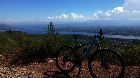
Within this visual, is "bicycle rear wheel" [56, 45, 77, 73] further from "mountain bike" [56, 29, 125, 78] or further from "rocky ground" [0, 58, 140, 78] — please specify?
"rocky ground" [0, 58, 140, 78]

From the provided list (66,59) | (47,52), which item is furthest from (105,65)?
(47,52)

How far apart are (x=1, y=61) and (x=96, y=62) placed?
4.92 metres

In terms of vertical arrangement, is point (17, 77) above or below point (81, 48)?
below

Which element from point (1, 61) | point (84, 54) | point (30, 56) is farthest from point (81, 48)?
point (1, 61)

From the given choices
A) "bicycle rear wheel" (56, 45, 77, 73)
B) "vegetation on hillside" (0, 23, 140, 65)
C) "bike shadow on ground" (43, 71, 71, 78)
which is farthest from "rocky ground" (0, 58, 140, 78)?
"vegetation on hillside" (0, 23, 140, 65)

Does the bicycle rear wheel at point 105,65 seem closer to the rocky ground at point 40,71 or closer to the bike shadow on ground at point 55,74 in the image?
the rocky ground at point 40,71

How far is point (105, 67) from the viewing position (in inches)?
388

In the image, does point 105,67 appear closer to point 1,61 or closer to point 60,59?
point 60,59

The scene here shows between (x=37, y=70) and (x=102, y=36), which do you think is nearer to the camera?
(x=102, y=36)

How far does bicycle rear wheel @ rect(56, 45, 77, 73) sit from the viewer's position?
10.9m

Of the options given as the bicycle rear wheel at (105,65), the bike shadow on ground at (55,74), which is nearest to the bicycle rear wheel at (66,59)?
the bike shadow on ground at (55,74)

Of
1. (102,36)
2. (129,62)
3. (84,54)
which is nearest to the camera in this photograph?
(102,36)

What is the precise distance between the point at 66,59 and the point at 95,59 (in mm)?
1237

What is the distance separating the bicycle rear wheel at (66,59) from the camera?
10.9 metres
